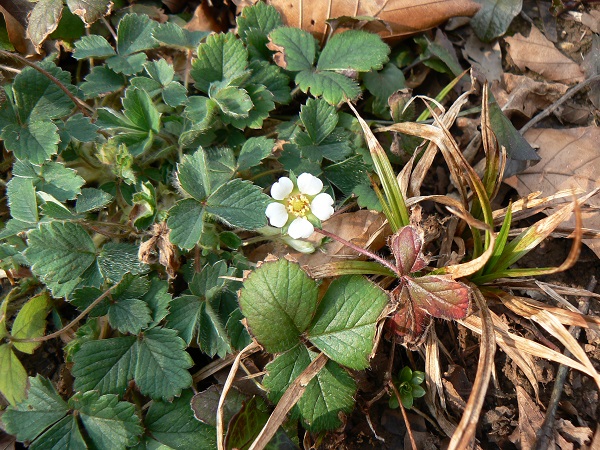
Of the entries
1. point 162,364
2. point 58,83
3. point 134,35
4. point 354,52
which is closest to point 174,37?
point 134,35

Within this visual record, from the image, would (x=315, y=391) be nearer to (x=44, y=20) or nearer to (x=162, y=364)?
(x=162, y=364)

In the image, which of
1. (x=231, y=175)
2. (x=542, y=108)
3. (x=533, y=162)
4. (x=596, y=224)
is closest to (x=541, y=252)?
(x=596, y=224)

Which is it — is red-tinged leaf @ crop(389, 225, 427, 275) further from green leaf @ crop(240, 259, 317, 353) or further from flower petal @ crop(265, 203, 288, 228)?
flower petal @ crop(265, 203, 288, 228)

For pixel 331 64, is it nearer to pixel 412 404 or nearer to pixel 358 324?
pixel 358 324

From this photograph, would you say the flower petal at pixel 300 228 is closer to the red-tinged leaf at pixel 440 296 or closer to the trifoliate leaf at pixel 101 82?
the red-tinged leaf at pixel 440 296

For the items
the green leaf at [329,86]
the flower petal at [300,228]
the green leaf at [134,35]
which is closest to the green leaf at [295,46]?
the green leaf at [329,86]

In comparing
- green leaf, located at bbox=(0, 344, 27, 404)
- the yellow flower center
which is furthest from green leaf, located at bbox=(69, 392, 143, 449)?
the yellow flower center
